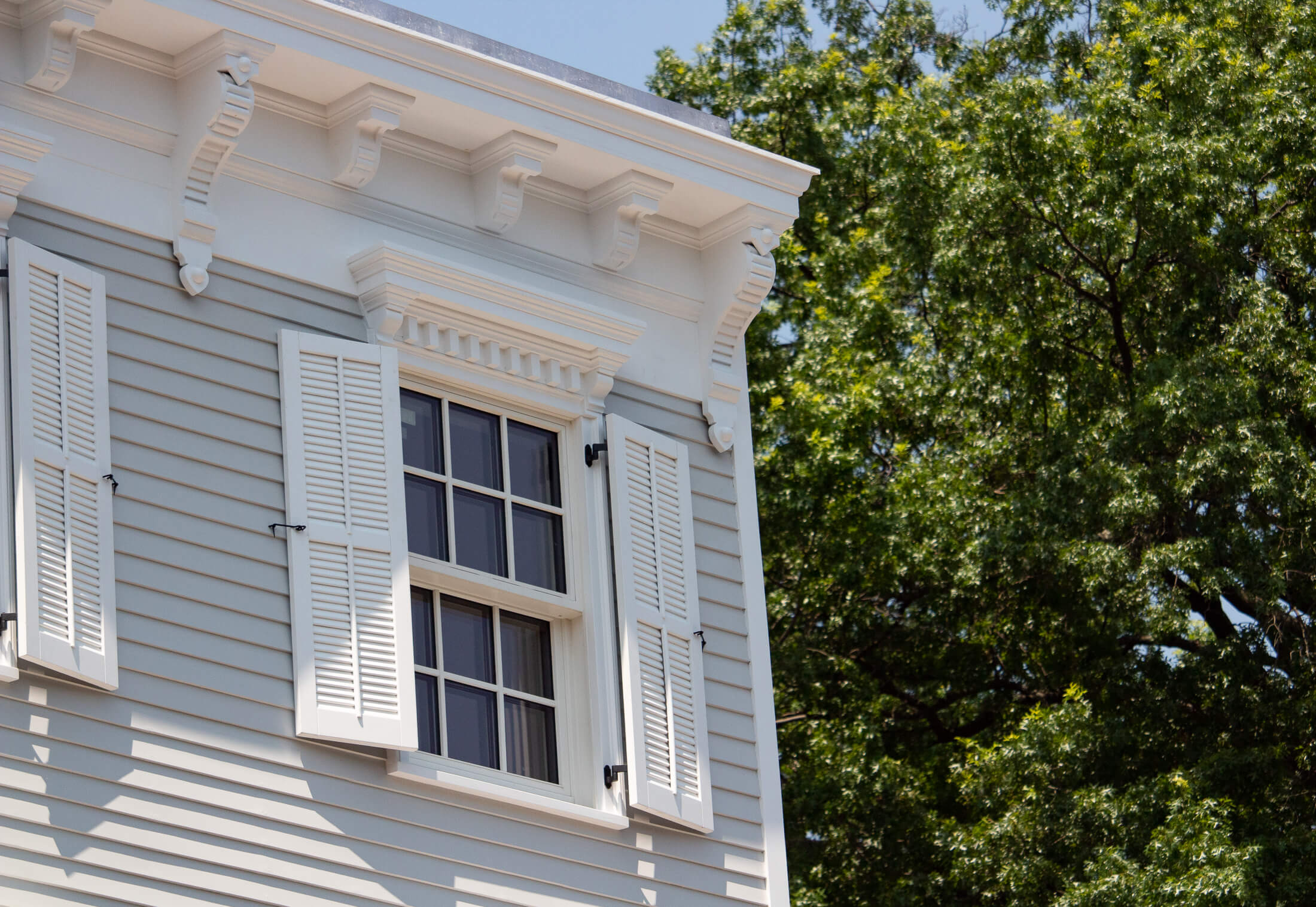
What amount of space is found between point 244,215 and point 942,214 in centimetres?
1155

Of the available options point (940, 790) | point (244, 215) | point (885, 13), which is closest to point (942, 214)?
point (940, 790)

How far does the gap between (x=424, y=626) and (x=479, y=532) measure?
55cm

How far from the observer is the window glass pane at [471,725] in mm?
8898

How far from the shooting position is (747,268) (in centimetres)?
1046

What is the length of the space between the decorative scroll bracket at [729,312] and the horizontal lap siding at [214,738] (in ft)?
6.52

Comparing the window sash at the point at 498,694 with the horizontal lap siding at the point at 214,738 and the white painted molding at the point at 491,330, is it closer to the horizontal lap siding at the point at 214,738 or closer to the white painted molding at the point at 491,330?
the horizontal lap siding at the point at 214,738

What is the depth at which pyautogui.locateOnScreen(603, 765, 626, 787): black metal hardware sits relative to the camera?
9.09 meters

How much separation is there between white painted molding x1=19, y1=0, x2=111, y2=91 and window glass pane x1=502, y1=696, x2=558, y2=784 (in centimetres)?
313

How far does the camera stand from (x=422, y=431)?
934 cm

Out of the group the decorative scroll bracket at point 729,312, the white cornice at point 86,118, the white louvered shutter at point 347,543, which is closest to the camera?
the white louvered shutter at point 347,543

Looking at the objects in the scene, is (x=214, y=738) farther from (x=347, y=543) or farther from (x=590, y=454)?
(x=590, y=454)

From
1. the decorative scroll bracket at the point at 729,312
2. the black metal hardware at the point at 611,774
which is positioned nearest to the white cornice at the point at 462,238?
the decorative scroll bracket at the point at 729,312

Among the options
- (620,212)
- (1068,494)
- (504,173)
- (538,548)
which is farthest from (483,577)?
(1068,494)

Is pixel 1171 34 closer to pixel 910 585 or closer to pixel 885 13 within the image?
pixel 910 585
